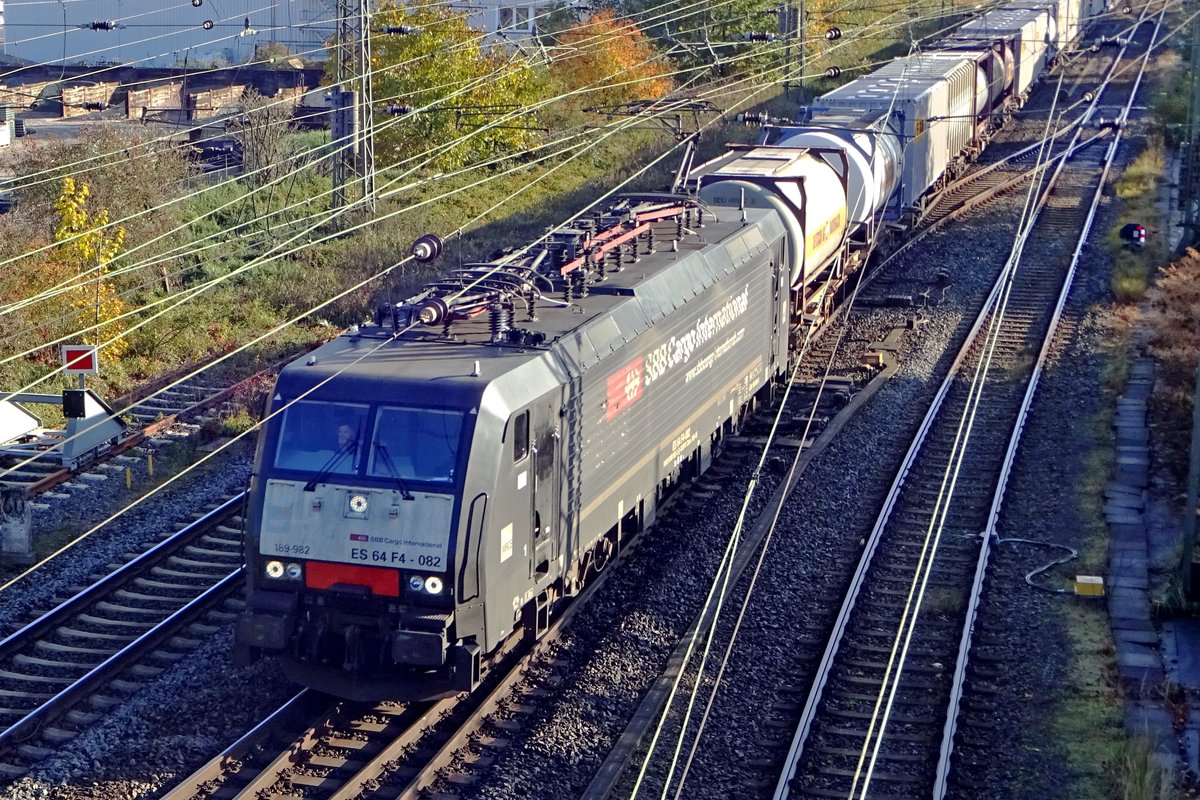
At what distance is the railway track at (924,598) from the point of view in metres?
11.6

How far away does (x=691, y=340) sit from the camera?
16.2 m

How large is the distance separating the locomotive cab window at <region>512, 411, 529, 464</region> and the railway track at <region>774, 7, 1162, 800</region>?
329 centimetres

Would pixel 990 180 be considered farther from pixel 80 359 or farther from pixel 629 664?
pixel 629 664

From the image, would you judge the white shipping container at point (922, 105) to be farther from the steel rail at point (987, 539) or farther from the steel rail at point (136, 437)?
the steel rail at point (136, 437)

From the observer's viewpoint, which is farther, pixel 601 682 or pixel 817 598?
pixel 817 598

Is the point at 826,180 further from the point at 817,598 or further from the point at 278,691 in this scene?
the point at 278,691

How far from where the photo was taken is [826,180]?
2306 centimetres

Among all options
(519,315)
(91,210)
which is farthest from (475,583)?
(91,210)

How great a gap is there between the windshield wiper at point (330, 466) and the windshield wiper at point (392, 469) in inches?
8.2

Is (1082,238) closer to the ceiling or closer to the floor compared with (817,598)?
closer to the ceiling

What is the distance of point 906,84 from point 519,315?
20876 millimetres

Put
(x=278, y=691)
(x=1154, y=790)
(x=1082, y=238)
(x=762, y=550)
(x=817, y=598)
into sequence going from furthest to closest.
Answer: (x=1082, y=238) < (x=762, y=550) < (x=817, y=598) < (x=278, y=691) < (x=1154, y=790)

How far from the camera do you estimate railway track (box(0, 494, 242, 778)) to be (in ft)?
39.9

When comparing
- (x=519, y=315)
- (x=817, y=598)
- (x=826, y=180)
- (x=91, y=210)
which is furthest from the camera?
(x=91, y=210)
